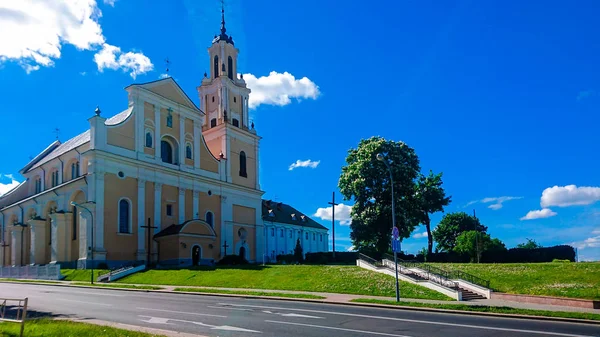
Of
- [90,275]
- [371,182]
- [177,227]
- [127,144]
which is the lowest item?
[90,275]

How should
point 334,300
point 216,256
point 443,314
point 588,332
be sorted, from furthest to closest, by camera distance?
point 216,256 → point 334,300 → point 443,314 → point 588,332

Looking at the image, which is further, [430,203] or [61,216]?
[430,203]

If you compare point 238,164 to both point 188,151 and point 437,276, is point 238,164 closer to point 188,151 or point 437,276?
point 188,151

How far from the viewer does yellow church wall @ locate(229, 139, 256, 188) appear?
6012 centimetres

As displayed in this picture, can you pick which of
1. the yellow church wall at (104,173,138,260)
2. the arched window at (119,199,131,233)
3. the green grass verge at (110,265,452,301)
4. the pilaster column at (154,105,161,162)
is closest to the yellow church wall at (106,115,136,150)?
the pilaster column at (154,105,161,162)

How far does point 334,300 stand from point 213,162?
37.6m

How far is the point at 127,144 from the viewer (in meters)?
46.7

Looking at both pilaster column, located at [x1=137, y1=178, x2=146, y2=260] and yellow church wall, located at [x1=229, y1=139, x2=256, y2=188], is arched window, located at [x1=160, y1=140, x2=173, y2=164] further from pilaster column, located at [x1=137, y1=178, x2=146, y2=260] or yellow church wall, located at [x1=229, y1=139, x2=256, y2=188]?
yellow church wall, located at [x1=229, y1=139, x2=256, y2=188]

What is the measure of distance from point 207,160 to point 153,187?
9105 mm

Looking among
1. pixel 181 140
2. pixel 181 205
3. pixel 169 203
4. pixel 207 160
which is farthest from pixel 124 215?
pixel 207 160

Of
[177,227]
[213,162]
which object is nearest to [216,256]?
[177,227]

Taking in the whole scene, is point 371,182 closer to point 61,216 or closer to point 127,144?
point 127,144

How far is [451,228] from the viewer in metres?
80.1

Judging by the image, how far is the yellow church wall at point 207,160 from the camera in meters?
55.5
